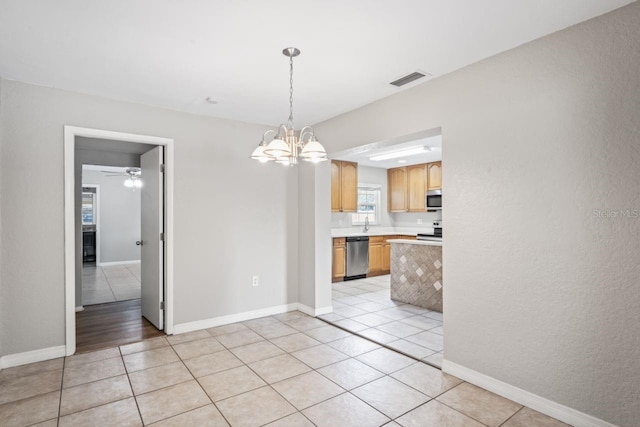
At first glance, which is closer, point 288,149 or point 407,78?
point 288,149

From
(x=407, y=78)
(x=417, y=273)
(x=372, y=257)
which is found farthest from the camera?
(x=372, y=257)

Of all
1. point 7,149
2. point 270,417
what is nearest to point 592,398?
point 270,417

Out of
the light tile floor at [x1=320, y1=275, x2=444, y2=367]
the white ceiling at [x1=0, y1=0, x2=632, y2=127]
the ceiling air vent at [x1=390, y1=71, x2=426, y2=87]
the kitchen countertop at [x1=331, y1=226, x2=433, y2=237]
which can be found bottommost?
the light tile floor at [x1=320, y1=275, x2=444, y2=367]

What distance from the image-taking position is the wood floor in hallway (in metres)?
3.66

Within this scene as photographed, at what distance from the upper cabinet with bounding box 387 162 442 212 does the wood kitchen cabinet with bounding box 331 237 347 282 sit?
196cm

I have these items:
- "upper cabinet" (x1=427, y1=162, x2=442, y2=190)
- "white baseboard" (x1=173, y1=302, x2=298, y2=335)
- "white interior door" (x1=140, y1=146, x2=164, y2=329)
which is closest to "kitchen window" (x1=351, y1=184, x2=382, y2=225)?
"upper cabinet" (x1=427, y1=162, x2=442, y2=190)

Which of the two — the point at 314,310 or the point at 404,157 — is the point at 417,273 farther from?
the point at 404,157

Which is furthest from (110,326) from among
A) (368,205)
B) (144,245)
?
(368,205)

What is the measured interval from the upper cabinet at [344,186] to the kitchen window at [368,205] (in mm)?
630

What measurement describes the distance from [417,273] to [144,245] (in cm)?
379

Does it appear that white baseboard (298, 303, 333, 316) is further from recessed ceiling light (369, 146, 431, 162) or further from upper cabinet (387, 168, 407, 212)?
upper cabinet (387, 168, 407, 212)

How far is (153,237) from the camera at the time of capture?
412 centimetres

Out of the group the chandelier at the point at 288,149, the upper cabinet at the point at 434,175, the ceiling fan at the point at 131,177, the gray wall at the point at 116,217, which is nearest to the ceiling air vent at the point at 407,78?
the chandelier at the point at 288,149

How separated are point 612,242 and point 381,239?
217 inches
